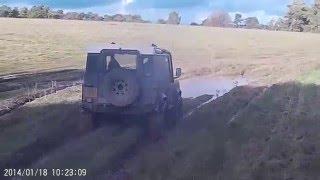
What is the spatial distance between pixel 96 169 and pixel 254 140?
362 cm

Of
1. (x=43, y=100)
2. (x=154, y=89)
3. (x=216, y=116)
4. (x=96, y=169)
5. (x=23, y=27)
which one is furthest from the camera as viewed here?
(x=23, y=27)

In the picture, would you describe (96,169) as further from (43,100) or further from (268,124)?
(43,100)

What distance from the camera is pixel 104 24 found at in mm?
16422

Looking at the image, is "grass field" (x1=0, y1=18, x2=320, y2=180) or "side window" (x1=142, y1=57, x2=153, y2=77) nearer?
"grass field" (x1=0, y1=18, x2=320, y2=180)

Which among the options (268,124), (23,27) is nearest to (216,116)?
(268,124)

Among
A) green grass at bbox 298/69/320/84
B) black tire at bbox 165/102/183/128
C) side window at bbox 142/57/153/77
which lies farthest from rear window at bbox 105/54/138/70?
green grass at bbox 298/69/320/84

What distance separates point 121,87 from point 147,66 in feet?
3.16

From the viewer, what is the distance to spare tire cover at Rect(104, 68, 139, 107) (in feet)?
34.7

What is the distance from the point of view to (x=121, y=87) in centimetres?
1071

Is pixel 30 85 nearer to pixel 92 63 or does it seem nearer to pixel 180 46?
pixel 180 46

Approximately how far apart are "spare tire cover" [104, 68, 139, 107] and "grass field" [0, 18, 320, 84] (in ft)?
9.59

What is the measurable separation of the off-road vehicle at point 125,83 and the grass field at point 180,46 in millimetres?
1937

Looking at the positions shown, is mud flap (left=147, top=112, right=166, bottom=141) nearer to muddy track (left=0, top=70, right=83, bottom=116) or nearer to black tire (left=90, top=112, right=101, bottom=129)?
black tire (left=90, top=112, right=101, bottom=129)

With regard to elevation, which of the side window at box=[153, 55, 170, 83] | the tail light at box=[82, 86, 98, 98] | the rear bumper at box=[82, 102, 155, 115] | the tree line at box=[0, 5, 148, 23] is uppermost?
the tree line at box=[0, 5, 148, 23]
